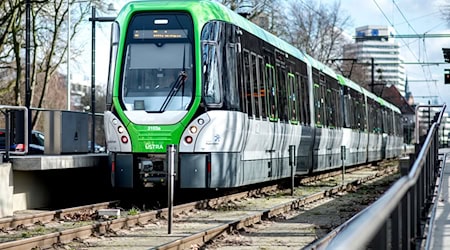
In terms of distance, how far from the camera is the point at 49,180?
55.3 feet

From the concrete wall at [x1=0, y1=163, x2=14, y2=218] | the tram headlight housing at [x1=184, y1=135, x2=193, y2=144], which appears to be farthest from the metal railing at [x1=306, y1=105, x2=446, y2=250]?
the concrete wall at [x1=0, y1=163, x2=14, y2=218]

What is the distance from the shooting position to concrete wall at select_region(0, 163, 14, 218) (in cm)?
1380

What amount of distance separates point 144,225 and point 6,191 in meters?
2.81

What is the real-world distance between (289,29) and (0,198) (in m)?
45.1

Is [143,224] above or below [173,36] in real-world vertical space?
below

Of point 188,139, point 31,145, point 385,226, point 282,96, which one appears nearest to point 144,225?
point 188,139

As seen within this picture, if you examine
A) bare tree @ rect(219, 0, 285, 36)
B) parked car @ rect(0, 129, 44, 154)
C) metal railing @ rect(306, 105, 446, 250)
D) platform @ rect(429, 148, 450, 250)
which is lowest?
platform @ rect(429, 148, 450, 250)

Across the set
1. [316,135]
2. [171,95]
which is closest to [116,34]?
[171,95]

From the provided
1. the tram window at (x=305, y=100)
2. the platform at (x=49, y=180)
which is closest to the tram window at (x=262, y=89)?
the platform at (x=49, y=180)

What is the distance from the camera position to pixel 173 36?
15.0 m

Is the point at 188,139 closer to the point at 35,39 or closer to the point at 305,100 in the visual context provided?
the point at 305,100

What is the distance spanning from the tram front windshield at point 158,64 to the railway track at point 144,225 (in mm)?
2057

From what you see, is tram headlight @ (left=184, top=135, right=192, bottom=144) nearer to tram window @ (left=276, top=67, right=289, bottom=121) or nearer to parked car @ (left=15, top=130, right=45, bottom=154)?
parked car @ (left=15, top=130, right=45, bottom=154)

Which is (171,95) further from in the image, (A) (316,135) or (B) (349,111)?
(B) (349,111)
